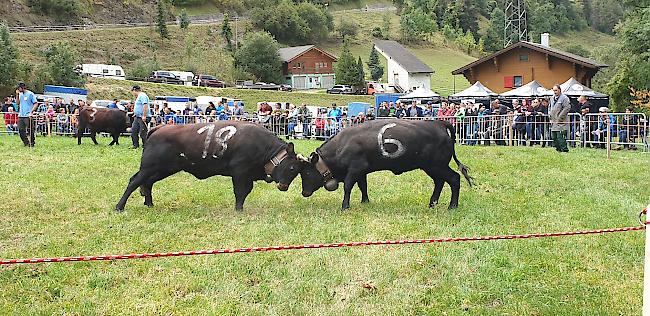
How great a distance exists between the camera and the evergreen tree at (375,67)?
90.1m

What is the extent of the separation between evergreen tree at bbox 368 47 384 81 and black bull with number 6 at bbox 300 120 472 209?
3158 inches

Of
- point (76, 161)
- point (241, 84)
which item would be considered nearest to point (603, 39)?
point (241, 84)

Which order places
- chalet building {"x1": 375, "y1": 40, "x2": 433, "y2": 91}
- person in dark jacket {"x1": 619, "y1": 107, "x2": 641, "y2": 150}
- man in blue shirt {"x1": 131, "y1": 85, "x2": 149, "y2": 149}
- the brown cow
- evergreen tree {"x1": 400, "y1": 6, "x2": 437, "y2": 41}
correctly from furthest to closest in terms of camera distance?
1. evergreen tree {"x1": 400, "y1": 6, "x2": 437, "y2": 41}
2. chalet building {"x1": 375, "y1": 40, "x2": 433, "y2": 91}
3. the brown cow
4. person in dark jacket {"x1": 619, "y1": 107, "x2": 641, "y2": 150}
5. man in blue shirt {"x1": 131, "y1": 85, "x2": 149, "y2": 149}

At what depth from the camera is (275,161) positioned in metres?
10.2

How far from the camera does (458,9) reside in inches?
5217

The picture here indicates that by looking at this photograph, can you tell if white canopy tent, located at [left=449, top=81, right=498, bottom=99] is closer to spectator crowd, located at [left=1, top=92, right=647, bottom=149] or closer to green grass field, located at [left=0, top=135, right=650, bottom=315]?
spectator crowd, located at [left=1, top=92, right=647, bottom=149]

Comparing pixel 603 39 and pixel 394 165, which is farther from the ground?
pixel 603 39

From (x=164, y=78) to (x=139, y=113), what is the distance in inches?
2096

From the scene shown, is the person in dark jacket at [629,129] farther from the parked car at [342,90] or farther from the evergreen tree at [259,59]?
the evergreen tree at [259,59]

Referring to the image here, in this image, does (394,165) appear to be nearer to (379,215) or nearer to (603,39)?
(379,215)

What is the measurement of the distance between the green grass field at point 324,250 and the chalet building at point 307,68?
75.6m

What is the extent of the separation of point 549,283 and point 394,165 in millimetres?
4425

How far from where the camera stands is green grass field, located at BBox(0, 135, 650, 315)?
581 centimetres

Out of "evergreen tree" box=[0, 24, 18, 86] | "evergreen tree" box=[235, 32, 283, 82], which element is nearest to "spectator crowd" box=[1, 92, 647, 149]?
"evergreen tree" box=[0, 24, 18, 86]
